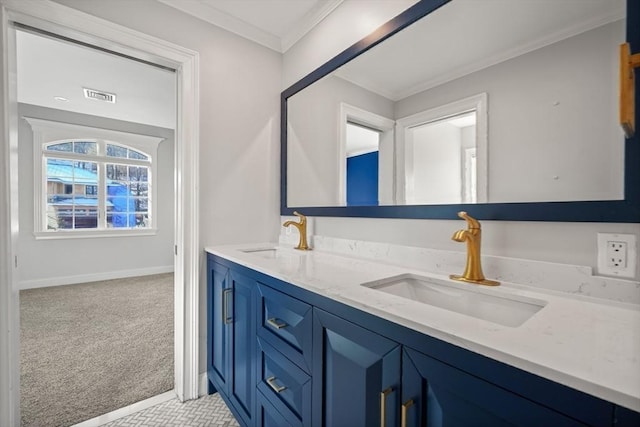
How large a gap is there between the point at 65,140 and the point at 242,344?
15.0 ft

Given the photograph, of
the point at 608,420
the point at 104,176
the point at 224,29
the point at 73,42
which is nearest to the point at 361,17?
the point at 224,29

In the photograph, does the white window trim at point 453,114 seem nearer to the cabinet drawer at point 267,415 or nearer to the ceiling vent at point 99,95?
the cabinet drawer at point 267,415

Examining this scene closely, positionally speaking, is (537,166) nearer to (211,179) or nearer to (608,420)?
(608,420)

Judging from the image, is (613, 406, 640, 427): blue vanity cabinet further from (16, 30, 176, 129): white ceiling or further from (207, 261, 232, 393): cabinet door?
(16, 30, 176, 129): white ceiling

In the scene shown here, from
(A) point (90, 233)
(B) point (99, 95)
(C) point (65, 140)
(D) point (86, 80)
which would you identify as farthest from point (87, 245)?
(D) point (86, 80)

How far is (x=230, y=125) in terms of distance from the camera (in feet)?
6.46

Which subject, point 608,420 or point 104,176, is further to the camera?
point 104,176

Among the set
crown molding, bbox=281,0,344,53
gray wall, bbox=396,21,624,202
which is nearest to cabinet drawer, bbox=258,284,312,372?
gray wall, bbox=396,21,624,202

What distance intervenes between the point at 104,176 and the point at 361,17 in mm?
4680

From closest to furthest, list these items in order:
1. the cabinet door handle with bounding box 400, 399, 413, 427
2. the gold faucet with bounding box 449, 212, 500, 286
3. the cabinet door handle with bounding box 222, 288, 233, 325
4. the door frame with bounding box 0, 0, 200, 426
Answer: the cabinet door handle with bounding box 400, 399, 413, 427 < the gold faucet with bounding box 449, 212, 500, 286 < the door frame with bounding box 0, 0, 200, 426 < the cabinet door handle with bounding box 222, 288, 233, 325

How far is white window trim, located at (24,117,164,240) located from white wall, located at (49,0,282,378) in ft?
11.7

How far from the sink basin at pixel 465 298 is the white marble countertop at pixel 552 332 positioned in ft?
0.08

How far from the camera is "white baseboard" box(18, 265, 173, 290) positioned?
3945 mm

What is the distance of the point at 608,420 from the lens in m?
0.42
